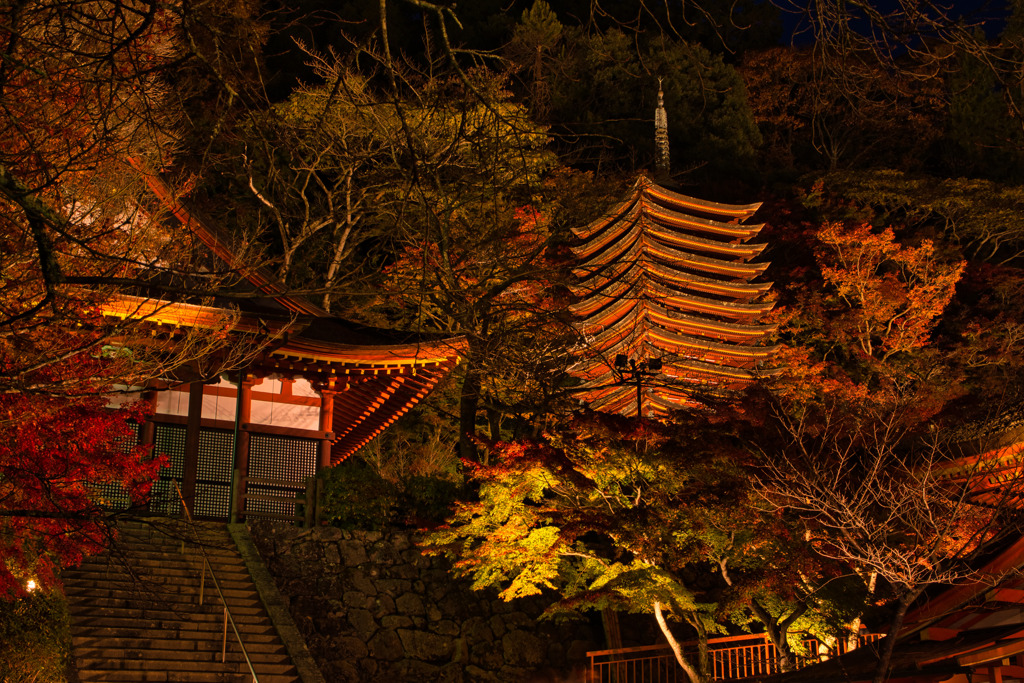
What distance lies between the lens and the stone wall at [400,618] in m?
13.4

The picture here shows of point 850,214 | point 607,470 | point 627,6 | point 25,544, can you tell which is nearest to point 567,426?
point 607,470

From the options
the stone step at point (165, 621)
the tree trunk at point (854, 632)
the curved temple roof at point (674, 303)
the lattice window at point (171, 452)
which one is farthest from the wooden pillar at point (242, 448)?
the tree trunk at point (854, 632)

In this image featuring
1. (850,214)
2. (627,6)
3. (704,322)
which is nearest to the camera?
(704,322)

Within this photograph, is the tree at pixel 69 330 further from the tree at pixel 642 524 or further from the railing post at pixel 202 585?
the tree at pixel 642 524

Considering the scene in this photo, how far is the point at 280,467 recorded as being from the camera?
49.1 ft

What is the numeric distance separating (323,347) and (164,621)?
14.5 ft

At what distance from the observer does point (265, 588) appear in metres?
12.4

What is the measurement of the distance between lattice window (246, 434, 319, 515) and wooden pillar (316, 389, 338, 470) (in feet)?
0.45

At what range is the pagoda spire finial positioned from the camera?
26672mm

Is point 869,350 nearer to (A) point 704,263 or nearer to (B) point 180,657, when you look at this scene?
(A) point 704,263

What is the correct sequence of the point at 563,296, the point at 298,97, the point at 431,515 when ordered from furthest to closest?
the point at 298,97, the point at 563,296, the point at 431,515

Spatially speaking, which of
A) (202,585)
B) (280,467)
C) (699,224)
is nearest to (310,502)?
(280,467)

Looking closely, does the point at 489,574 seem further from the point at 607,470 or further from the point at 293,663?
the point at 293,663

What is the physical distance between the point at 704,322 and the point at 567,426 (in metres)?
8.95
